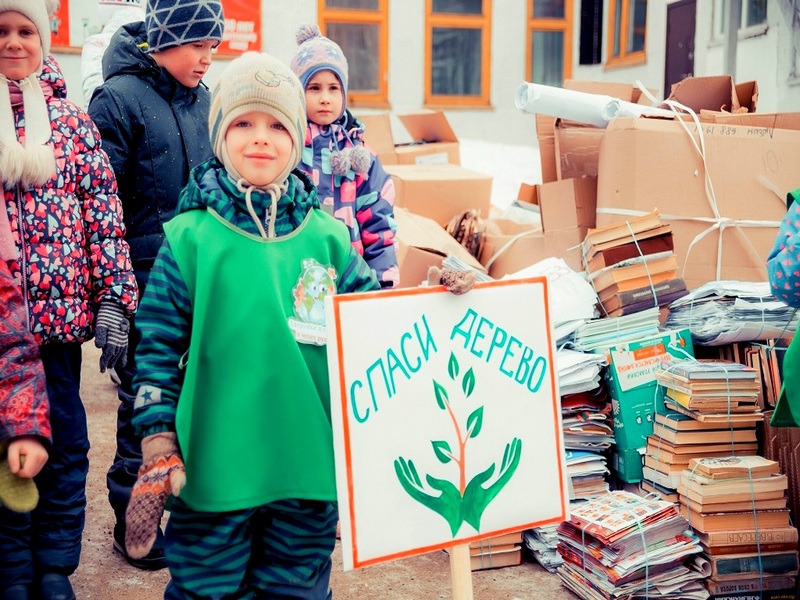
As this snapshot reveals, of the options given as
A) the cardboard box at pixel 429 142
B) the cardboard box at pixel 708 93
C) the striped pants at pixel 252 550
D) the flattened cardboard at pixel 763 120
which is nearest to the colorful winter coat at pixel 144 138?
Answer: the striped pants at pixel 252 550

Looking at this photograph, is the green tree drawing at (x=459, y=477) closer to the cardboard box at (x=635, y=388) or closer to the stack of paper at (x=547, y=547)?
the stack of paper at (x=547, y=547)

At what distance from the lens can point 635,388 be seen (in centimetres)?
371

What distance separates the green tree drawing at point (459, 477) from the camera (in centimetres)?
208

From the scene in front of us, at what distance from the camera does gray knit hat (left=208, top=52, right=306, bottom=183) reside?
7.13 feet

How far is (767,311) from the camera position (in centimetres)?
376

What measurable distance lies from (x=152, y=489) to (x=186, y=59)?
173 centimetres

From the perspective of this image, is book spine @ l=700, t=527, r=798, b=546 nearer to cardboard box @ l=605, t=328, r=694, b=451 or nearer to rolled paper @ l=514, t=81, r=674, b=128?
cardboard box @ l=605, t=328, r=694, b=451

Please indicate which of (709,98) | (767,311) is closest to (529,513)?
(767,311)

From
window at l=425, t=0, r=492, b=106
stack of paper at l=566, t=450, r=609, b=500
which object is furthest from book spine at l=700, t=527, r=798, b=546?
window at l=425, t=0, r=492, b=106

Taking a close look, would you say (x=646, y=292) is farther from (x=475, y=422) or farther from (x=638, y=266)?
(x=475, y=422)

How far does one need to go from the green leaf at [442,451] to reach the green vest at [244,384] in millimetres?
245

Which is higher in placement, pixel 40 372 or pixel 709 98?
pixel 709 98

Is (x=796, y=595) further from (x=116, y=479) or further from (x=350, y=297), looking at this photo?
(x=116, y=479)

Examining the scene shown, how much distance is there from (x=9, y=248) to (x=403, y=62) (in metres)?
10.0
